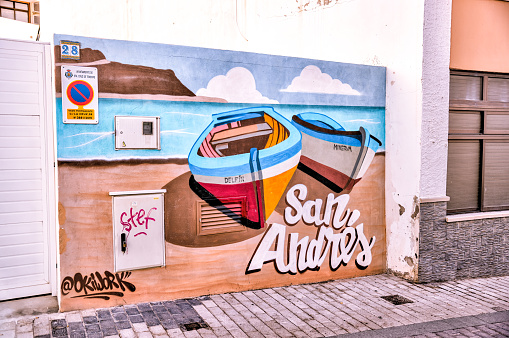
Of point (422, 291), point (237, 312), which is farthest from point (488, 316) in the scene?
point (237, 312)

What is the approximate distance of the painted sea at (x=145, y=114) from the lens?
4930mm

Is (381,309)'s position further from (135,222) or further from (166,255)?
(135,222)

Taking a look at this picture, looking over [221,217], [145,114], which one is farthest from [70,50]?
[221,217]

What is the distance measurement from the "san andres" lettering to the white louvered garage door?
2588 mm

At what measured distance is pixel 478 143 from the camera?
23.3ft

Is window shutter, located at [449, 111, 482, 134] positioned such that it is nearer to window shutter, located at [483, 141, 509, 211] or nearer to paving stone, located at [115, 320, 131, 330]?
window shutter, located at [483, 141, 509, 211]

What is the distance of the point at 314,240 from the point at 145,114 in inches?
114

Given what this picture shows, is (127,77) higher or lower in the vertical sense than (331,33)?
lower

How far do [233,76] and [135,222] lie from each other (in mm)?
2181

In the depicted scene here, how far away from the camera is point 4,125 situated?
4.93 metres

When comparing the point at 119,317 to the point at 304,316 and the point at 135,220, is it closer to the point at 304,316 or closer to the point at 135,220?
the point at 135,220

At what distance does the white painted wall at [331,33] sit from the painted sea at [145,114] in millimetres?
1526

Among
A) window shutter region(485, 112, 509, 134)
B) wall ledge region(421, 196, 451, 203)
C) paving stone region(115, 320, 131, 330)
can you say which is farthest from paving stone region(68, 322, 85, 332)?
window shutter region(485, 112, 509, 134)

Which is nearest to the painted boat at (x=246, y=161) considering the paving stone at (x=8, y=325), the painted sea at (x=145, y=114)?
the painted sea at (x=145, y=114)
